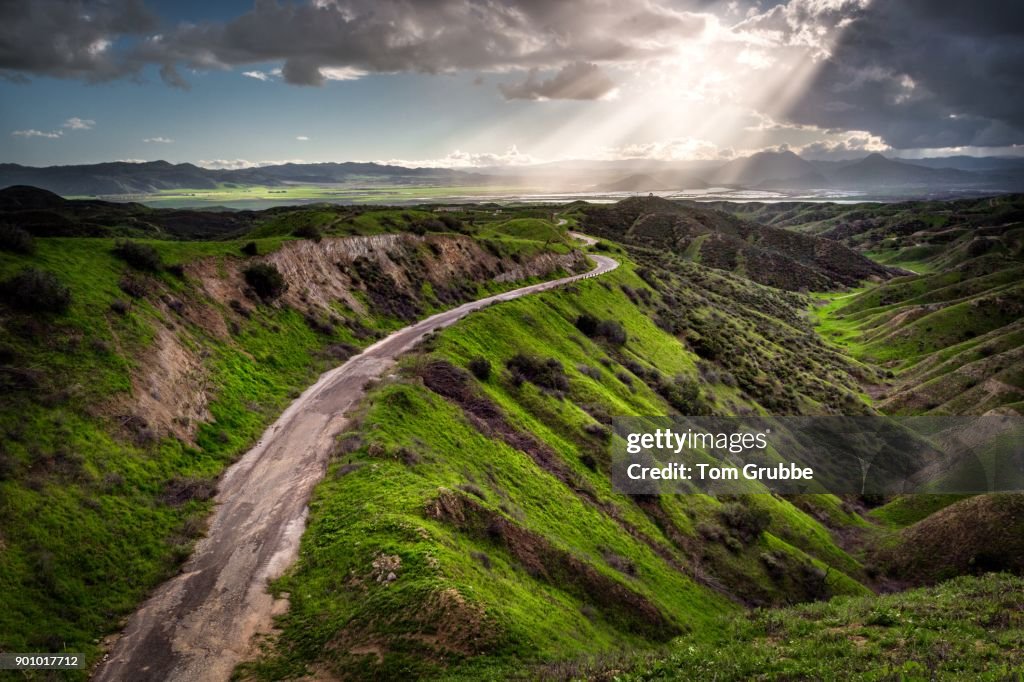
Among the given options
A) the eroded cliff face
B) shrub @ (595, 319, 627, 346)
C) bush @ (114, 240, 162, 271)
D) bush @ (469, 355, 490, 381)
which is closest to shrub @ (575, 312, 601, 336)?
shrub @ (595, 319, 627, 346)

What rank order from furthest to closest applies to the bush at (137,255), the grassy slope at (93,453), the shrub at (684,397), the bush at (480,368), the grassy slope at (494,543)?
the shrub at (684,397) → the bush at (480,368) → the bush at (137,255) → the grassy slope at (93,453) → the grassy slope at (494,543)

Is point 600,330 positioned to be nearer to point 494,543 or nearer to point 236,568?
point 494,543

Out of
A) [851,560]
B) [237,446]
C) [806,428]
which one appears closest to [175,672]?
[237,446]

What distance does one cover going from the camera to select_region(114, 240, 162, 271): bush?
3550cm

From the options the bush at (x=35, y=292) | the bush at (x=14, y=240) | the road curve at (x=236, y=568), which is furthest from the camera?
the bush at (x=14, y=240)

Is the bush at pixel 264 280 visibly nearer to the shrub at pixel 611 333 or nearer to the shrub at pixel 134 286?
the shrub at pixel 134 286

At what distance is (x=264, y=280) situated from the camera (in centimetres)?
4531

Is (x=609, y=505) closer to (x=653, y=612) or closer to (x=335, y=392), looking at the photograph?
(x=653, y=612)

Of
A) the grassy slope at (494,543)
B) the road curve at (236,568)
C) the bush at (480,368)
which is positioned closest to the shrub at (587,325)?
the grassy slope at (494,543)

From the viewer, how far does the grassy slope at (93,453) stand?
675 inches

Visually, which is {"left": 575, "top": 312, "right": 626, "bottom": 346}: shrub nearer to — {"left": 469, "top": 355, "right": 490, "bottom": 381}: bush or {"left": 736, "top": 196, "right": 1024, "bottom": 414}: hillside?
{"left": 469, "top": 355, "right": 490, "bottom": 381}: bush

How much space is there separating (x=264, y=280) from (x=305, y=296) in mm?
4970

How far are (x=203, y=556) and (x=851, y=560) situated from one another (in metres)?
45.0

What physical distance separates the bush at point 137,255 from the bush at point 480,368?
23.6 m
